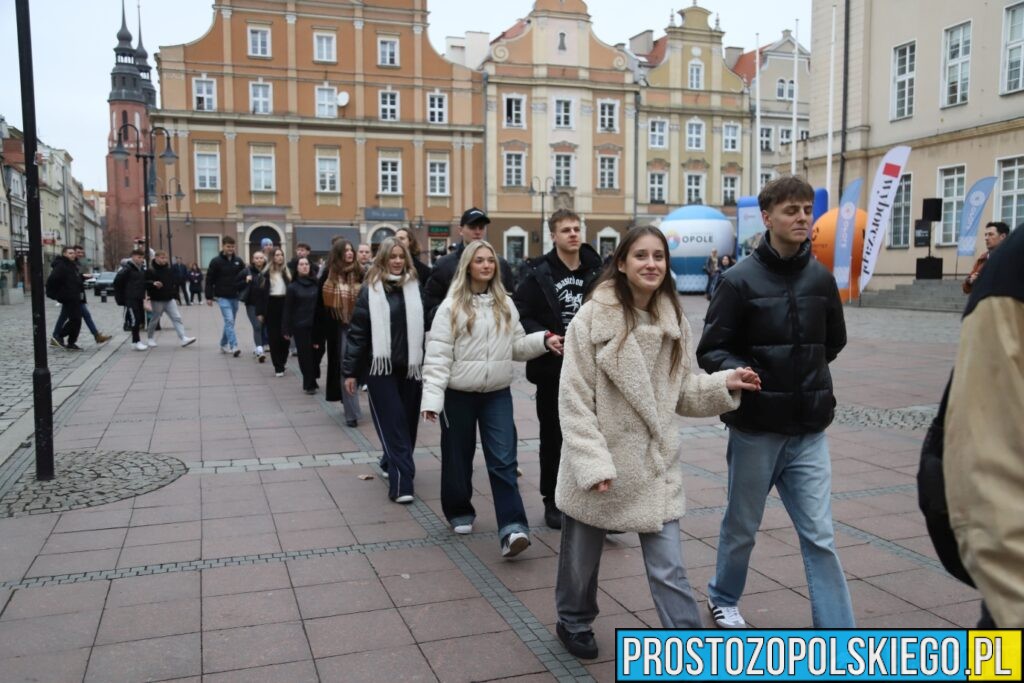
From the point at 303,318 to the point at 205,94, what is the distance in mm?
39010

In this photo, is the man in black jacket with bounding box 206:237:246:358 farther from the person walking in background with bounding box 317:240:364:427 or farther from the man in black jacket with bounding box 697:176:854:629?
the man in black jacket with bounding box 697:176:854:629

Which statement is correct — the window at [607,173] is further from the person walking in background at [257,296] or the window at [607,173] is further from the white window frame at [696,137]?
the person walking in background at [257,296]

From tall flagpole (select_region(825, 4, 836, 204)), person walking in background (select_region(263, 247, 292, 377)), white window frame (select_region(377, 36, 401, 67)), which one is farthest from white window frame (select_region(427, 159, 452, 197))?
person walking in background (select_region(263, 247, 292, 377))

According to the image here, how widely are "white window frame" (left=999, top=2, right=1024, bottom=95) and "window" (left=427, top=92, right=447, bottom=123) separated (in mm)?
30086

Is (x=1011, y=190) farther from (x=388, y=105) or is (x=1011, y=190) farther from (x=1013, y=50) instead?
(x=388, y=105)

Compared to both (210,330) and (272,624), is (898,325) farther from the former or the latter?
(272,624)

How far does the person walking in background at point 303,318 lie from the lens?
11000 millimetres

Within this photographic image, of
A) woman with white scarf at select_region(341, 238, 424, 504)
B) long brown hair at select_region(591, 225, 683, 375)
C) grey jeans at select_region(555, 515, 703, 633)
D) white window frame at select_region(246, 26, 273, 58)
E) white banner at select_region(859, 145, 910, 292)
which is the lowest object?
grey jeans at select_region(555, 515, 703, 633)

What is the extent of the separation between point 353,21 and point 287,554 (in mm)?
46443

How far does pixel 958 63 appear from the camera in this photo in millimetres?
27141

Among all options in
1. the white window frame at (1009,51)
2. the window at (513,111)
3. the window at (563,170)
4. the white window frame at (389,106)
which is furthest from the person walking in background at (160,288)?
the window at (563,170)

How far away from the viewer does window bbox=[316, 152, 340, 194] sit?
47.8 metres

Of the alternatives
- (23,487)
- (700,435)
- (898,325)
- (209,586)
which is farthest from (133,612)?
(898,325)

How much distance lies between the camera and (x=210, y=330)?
21078mm
